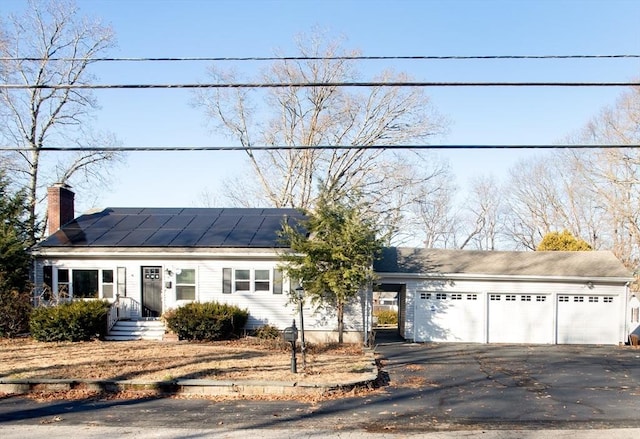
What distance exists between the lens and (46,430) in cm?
866

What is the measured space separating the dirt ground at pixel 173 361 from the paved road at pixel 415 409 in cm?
128

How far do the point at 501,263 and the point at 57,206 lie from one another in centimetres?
1895

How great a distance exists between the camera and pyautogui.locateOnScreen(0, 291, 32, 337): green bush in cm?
1834

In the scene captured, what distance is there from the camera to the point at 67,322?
1762 cm

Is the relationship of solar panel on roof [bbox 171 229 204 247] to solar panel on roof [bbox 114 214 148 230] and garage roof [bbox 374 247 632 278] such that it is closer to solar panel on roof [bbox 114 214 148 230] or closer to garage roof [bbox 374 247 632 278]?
solar panel on roof [bbox 114 214 148 230]

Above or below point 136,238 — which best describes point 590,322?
below

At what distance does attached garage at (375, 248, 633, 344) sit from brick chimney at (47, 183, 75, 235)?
45.3ft

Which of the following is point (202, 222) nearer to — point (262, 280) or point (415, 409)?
point (262, 280)

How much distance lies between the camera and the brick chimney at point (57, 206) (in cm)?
2239

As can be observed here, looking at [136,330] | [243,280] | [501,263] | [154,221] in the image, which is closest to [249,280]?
[243,280]

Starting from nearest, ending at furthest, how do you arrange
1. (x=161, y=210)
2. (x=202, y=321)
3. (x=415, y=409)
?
(x=415, y=409) < (x=202, y=321) < (x=161, y=210)

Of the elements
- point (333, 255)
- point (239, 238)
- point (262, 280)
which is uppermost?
point (239, 238)

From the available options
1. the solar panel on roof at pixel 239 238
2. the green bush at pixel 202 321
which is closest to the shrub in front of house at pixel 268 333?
the green bush at pixel 202 321

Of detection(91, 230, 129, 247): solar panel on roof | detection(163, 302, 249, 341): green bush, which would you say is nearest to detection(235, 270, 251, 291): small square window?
detection(163, 302, 249, 341): green bush
